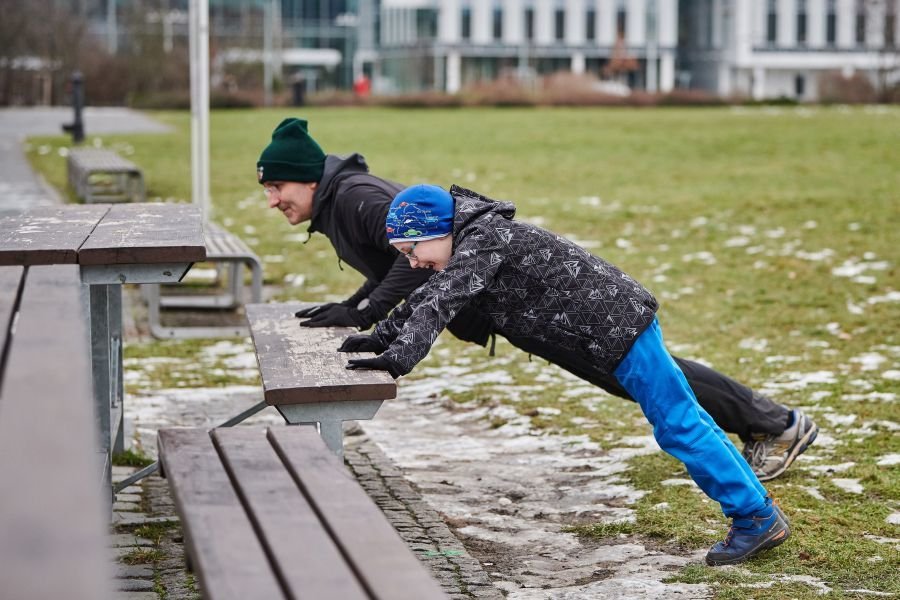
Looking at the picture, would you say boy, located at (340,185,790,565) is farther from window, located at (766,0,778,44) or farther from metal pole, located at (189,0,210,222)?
window, located at (766,0,778,44)

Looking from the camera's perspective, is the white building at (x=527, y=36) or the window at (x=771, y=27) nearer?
the white building at (x=527, y=36)

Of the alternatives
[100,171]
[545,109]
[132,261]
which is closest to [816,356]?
[132,261]

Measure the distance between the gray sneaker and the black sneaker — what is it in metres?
1.01

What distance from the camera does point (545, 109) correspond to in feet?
174

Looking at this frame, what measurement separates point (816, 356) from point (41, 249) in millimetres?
5135

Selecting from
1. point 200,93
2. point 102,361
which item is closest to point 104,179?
point 200,93

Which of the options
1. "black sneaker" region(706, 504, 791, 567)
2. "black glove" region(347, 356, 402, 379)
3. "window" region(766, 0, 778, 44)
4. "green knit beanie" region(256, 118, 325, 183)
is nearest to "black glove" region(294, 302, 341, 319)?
"green knit beanie" region(256, 118, 325, 183)

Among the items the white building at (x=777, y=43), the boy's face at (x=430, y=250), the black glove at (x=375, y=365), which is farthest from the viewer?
the white building at (x=777, y=43)

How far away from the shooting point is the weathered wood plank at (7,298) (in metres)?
3.47

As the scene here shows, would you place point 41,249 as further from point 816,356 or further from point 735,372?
point 816,356

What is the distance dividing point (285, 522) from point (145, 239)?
2479 millimetres

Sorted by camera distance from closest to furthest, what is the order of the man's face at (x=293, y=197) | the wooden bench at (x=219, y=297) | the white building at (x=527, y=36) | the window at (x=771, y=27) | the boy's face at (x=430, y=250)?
the boy's face at (x=430, y=250) → the man's face at (x=293, y=197) → the wooden bench at (x=219, y=297) → the white building at (x=527, y=36) → the window at (x=771, y=27)

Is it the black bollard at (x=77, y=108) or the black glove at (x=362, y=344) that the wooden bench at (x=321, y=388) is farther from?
the black bollard at (x=77, y=108)

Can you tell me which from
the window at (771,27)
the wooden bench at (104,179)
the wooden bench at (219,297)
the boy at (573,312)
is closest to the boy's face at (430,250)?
the boy at (573,312)
